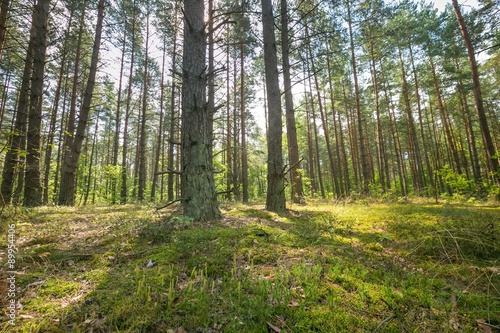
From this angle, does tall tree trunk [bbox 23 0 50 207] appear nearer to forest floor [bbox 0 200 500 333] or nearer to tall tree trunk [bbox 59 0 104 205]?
tall tree trunk [bbox 59 0 104 205]

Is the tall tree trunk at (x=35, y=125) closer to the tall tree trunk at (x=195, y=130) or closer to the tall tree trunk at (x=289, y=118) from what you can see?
the tall tree trunk at (x=195, y=130)

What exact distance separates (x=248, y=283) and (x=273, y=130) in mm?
4797

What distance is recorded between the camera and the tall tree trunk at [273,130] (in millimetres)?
5938

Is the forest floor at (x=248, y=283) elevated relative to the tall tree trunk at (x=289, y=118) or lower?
lower

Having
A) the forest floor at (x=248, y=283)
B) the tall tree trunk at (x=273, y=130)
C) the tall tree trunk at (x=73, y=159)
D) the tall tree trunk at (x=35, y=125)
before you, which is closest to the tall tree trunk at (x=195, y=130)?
the forest floor at (x=248, y=283)

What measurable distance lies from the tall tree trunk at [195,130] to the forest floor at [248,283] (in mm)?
1085

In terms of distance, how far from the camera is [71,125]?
39.2ft

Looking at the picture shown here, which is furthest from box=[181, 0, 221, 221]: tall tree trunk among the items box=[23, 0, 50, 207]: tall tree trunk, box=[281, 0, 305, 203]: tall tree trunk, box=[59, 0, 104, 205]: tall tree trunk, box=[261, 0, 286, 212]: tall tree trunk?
box=[59, 0, 104, 205]: tall tree trunk

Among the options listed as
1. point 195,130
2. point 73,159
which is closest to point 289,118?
point 195,130

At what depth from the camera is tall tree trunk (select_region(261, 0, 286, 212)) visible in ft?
19.5

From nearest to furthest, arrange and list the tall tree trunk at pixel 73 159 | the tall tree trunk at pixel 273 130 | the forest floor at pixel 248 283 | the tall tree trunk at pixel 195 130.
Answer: the forest floor at pixel 248 283 < the tall tree trunk at pixel 195 130 < the tall tree trunk at pixel 273 130 < the tall tree trunk at pixel 73 159

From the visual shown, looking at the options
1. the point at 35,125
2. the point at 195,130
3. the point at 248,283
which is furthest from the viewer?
the point at 35,125

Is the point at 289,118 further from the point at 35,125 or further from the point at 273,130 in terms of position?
the point at 35,125

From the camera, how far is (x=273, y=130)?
20.3ft
